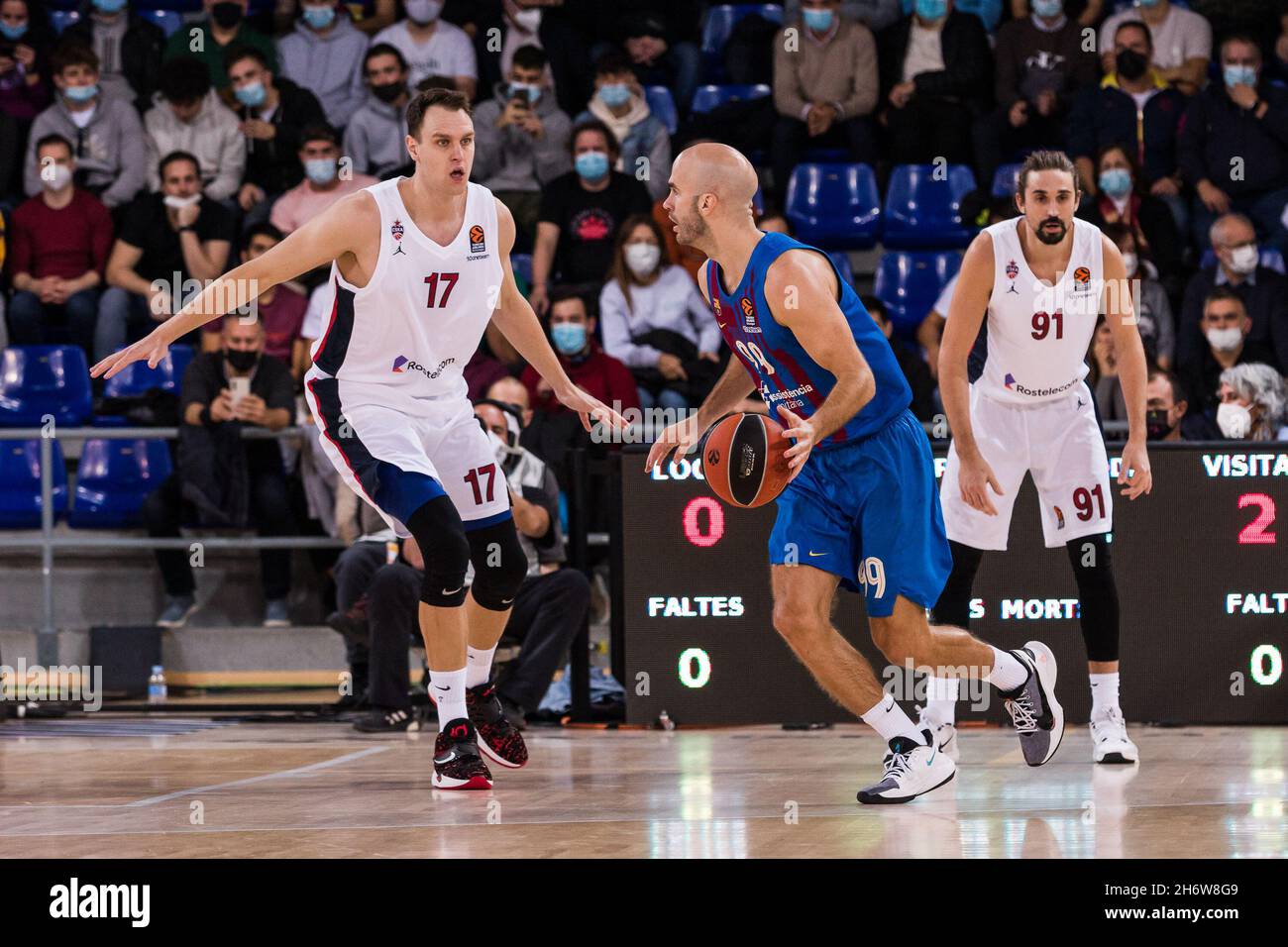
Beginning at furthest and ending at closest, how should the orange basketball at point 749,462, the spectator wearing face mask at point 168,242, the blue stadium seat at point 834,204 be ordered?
the blue stadium seat at point 834,204 < the spectator wearing face mask at point 168,242 < the orange basketball at point 749,462

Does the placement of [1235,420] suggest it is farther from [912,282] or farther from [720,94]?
[720,94]

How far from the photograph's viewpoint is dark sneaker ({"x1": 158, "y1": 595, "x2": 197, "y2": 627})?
9.94m

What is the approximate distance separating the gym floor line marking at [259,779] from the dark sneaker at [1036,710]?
99.8 inches

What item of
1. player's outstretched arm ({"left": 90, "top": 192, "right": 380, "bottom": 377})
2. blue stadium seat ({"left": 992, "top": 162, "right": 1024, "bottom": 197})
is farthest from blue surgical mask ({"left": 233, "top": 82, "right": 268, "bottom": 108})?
player's outstretched arm ({"left": 90, "top": 192, "right": 380, "bottom": 377})

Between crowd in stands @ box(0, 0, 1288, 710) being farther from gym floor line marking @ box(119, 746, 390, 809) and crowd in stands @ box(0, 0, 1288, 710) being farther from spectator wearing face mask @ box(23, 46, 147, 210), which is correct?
gym floor line marking @ box(119, 746, 390, 809)

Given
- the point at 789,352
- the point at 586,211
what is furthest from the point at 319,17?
the point at 789,352

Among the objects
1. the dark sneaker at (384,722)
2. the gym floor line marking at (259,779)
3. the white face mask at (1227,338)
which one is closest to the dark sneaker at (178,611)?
the dark sneaker at (384,722)

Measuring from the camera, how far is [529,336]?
6215mm

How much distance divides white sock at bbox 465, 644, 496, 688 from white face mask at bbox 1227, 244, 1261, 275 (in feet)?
19.1

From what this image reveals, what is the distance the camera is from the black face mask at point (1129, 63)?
1155 centimetres

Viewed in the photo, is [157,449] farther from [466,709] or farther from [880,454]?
[880,454]

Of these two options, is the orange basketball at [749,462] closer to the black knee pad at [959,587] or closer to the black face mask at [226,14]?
the black knee pad at [959,587]

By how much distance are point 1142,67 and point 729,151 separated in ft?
23.5
